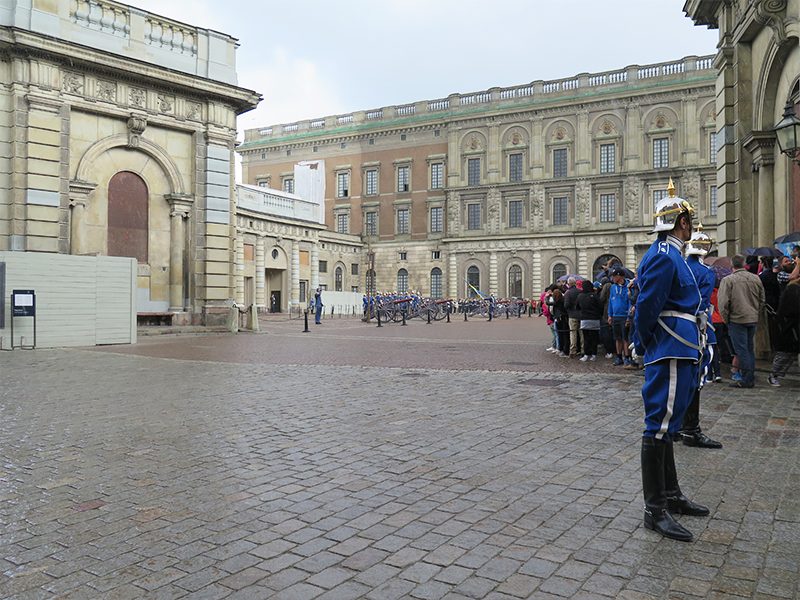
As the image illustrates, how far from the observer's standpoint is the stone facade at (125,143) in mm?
16344

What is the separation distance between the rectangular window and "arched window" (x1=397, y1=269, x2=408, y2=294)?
949 centimetres

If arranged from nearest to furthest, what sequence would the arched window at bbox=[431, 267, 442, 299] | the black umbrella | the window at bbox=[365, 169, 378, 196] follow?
the black umbrella < the arched window at bbox=[431, 267, 442, 299] < the window at bbox=[365, 169, 378, 196]

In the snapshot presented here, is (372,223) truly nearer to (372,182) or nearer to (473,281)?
(372,182)

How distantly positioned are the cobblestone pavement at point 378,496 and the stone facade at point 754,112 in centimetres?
649

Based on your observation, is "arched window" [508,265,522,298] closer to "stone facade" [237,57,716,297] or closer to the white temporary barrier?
"stone facade" [237,57,716,297]

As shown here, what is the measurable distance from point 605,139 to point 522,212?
27.5 ft

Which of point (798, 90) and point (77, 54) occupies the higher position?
point (77, 54)

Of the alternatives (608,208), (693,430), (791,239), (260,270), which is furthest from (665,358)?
(608,208)

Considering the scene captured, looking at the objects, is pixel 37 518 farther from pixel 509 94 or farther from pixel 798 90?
pixel 509 94

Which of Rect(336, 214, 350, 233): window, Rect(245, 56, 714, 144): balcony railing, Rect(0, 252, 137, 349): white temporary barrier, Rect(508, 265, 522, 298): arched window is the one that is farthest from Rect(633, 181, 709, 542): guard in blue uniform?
Rect(336, 214, 350, 233): window

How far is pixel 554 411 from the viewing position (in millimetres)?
7027

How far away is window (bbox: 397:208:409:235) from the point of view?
186 ft

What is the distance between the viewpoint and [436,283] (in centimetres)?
5528

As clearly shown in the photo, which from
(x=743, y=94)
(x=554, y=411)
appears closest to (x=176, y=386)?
(x=554, y=411)
